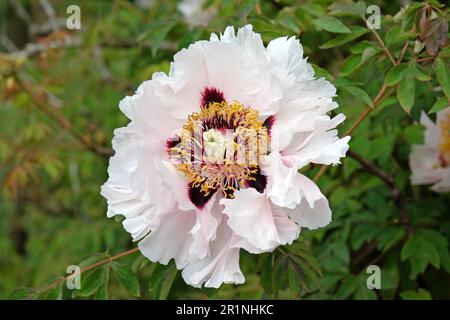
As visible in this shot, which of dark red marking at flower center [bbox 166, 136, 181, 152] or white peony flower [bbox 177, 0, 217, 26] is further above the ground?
white peony flower [bbox 177, 0, 217, 26]

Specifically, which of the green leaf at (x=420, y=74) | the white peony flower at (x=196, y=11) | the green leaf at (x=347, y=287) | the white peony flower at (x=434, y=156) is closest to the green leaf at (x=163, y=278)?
the green leaf at (x=347, y=287)

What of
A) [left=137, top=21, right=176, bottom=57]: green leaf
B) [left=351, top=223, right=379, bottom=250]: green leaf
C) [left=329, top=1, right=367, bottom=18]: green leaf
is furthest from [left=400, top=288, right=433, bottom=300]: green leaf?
[left=137, top=21, right=176, bottom=57]: green leaf

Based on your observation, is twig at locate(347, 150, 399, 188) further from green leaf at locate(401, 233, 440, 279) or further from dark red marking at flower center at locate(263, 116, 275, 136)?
dark red marking at flower center at locate(263, 116, 275, 136)

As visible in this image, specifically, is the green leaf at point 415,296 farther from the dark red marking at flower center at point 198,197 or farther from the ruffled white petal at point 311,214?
the dark red marking at flower center at point 198,197

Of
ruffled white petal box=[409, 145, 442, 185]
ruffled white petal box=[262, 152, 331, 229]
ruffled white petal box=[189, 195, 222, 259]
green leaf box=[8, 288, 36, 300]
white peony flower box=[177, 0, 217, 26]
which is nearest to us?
ruffled white petal box=[262, 152, 331, 229]

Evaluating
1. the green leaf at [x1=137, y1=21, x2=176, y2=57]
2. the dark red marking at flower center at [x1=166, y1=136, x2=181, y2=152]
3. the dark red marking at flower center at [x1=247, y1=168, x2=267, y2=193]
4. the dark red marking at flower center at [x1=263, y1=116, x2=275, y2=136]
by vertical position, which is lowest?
the dark red marking at flower center at [x1=247, y1=168, x2=267, y2=193]

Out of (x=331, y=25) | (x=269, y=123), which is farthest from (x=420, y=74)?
(x=269, y=123)

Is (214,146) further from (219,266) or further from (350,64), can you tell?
(350,64)
